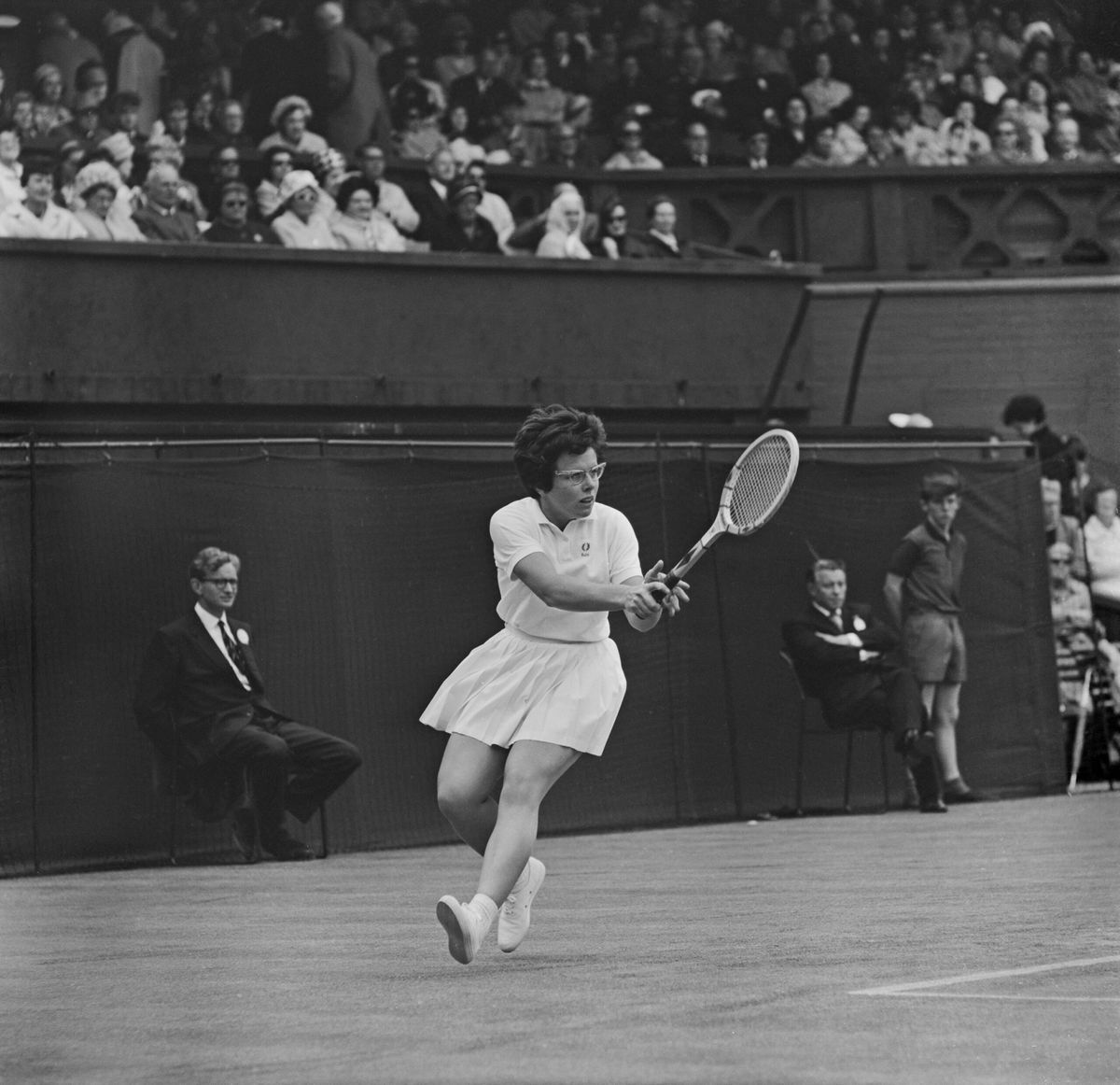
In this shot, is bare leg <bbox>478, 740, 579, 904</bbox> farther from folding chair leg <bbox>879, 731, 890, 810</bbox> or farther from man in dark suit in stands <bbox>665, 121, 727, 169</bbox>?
man in dark suit in stands <bbox>665, 121, 727, 169</bbox>

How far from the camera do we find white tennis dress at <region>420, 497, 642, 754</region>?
25.8 ft

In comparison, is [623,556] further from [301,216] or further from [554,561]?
[301,216]

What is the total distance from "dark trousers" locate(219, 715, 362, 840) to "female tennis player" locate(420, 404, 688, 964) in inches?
179

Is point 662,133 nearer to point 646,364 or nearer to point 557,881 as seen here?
point 646,364

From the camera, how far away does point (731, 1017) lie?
632 centimetres

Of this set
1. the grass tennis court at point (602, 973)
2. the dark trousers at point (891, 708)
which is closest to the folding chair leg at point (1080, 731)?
the dark trousers at point (891, 708)

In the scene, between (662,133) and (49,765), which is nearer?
(49,765)

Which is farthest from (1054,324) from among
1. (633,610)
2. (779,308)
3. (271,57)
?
(633,610)

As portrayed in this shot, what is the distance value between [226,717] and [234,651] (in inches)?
14.4

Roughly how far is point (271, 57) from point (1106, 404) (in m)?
7.89

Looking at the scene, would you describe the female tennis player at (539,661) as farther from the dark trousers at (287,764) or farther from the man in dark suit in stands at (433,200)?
the man in dark suit in stands at (433,200)

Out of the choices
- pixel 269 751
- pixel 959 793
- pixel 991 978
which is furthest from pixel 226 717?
pixel 991 978

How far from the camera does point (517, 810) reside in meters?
7.66

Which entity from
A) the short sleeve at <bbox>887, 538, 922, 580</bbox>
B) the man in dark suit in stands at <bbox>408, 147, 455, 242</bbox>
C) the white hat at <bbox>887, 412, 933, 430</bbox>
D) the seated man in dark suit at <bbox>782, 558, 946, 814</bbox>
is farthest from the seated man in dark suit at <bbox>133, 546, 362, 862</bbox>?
the white hat at <bbox>887, 412, 933, 430</bbox>
